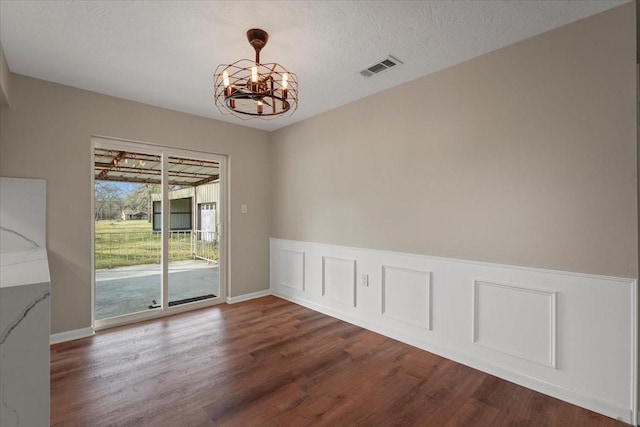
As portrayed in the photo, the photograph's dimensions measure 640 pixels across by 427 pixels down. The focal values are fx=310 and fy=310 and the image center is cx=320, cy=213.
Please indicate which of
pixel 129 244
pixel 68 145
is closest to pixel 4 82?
pixel 68 145

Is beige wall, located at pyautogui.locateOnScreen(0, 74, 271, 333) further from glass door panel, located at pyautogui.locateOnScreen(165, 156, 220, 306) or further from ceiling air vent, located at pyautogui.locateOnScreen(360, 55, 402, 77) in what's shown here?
ceiling air vent, located at pyautogui.locateOnScreen(360, 55, 402, 77)

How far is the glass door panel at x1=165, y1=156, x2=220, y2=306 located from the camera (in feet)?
13.9

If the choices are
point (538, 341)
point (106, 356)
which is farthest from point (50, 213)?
point (538, 341)

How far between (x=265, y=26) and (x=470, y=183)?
7.04 ft

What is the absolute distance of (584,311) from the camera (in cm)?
221

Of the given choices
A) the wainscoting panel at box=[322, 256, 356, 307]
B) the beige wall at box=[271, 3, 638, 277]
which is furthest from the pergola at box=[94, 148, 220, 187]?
the wainscoting panel at box=[322, 256, 356, 307]

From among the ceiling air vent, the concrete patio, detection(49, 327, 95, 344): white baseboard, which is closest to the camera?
the ceiling air vent

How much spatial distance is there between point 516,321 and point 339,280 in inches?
78.7

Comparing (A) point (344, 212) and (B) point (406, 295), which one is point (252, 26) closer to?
(A) point (344, 212)

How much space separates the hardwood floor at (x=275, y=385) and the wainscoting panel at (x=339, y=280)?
0.47m

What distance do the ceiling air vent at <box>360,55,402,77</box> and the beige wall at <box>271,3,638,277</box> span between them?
1.39 ft

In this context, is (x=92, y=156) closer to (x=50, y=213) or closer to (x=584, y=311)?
(x=50, y=213)

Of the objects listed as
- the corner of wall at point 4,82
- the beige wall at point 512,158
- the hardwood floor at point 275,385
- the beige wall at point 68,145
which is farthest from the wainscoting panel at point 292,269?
the corner of wall at point 4,82

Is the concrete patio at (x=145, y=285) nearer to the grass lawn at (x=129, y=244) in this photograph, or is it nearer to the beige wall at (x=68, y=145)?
the grass lawn at (x=129, y=244)
